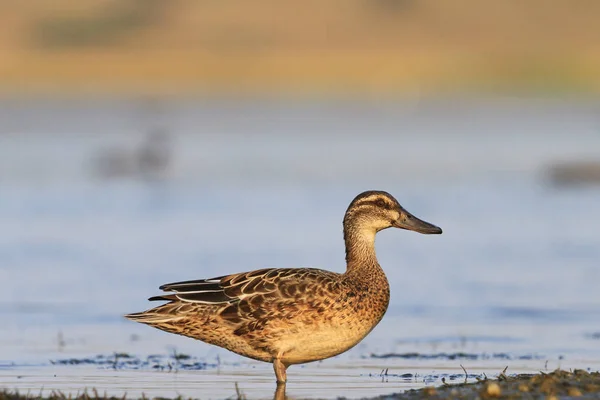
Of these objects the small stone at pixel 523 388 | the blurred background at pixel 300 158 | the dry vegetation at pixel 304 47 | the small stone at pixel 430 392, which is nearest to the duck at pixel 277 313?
the small stone at pixel 430 392

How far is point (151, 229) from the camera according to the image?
1761cm

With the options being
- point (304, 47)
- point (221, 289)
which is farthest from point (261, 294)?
point (304, 47)

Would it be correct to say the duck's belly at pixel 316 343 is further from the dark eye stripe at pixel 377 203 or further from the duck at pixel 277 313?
the dark eye stripe at pixel 377 203

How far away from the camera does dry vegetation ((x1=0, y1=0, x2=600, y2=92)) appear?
4491cm

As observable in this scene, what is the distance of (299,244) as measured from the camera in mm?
16109

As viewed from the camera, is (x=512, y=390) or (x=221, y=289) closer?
(x=512, y=390)

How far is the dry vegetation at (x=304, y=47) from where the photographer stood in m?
44.9

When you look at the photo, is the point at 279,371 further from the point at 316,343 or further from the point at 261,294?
the point at 261,294

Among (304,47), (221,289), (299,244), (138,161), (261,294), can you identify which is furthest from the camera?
(304,47)

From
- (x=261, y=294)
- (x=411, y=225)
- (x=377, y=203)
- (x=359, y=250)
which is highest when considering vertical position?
(x=377, y=203)

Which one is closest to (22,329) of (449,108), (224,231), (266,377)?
(266,377)

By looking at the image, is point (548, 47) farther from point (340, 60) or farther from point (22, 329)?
point (22, 329)

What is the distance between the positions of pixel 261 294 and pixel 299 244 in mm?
7239

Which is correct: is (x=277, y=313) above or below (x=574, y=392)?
A: above
